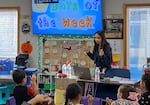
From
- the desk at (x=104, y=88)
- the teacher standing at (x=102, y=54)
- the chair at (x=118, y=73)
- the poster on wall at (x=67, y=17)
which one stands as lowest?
the desk at (x=104, y=88)

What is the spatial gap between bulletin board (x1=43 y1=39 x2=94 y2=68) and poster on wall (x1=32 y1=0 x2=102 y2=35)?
21cm

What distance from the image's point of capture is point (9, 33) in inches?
269

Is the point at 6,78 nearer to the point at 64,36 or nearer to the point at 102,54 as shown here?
the point at 64,36

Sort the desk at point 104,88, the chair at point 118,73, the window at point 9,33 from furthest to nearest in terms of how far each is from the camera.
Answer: the window at point 9,33, the chair at point 118,73, the desk at point 104,88

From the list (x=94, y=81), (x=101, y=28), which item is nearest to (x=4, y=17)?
(x=101, y=28)

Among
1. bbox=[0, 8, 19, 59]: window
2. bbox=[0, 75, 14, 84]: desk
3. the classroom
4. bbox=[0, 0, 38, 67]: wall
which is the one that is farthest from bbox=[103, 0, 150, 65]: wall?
bbox=[0, 75, 14, 84]: desk

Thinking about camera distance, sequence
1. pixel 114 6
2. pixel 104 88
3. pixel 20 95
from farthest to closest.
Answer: pixel 114 6, pixel 104 88, pixel 20 95

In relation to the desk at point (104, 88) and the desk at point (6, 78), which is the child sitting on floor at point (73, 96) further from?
the desk at point (6, 78)

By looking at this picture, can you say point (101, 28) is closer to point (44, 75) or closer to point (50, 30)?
point (50, 30)

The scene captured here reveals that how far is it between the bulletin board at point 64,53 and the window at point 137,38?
770mm

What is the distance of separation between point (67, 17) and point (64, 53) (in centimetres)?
76

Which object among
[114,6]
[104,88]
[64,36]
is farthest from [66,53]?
[104,88]

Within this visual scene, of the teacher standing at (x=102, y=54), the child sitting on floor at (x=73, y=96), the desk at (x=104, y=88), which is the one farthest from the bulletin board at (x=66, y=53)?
the child sitting on floor at (x=73, y=96)

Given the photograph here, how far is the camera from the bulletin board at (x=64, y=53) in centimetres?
633
